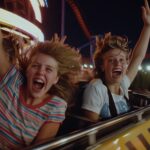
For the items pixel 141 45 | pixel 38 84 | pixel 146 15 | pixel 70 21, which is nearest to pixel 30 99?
pixel 38 84

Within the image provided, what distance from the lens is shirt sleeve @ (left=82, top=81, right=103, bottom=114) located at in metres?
2.01

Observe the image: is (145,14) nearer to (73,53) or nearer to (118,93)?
(118,93)

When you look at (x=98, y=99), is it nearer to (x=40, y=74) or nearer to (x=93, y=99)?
(x=93, y=99)

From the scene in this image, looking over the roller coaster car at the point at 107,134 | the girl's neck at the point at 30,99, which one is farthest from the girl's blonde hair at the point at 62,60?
the roller coaster car at the point at 107,134

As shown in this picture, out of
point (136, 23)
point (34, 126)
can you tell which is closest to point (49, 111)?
point (34, 126)

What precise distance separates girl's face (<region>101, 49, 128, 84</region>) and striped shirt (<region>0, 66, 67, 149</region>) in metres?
0.66

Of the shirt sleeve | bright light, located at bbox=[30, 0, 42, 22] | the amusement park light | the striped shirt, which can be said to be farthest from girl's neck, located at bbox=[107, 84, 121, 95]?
bright light, located at bbox=[30, 0, 42, 22]

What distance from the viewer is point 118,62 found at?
2.21 m

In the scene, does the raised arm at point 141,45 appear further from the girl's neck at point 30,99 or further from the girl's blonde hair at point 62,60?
the girl's neck at point 30,99

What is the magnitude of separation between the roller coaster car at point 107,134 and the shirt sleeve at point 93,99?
14cm

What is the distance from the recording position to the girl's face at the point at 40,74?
1697 millimetres

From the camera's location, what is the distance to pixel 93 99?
6.63 feet

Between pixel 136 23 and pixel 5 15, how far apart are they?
26158 mm

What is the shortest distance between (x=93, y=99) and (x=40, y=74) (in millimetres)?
542
